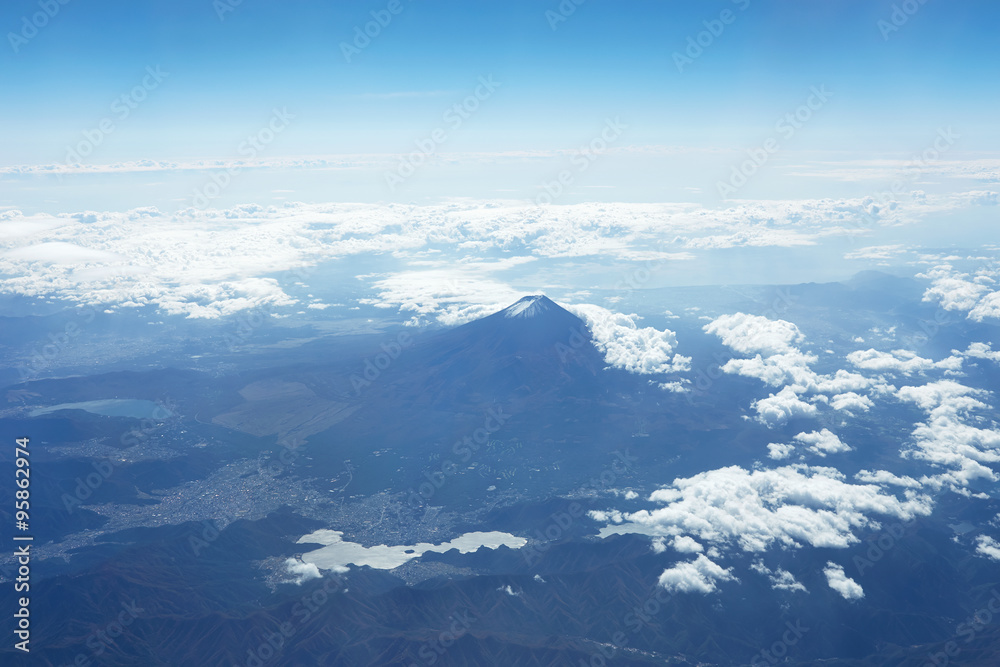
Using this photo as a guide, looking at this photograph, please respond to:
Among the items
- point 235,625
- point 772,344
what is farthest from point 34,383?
point 772,344

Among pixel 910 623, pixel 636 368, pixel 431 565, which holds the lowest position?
pixel 910 623

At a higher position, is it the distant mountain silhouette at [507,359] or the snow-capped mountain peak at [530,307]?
the snow-capped mountain peak at [530,307]

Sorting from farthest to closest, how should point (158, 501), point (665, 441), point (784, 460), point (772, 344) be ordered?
point (772, 344) → point (665, 441) → point (784, 460) → point (158, 501)

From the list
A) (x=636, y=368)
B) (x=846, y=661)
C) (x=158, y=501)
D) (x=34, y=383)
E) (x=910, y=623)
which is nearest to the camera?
(x=846, y=661)

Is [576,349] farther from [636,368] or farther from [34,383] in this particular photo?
[34,383]

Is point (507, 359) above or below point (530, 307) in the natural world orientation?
below

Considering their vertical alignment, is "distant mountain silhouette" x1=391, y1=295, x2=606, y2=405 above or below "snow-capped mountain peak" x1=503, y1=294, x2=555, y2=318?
below

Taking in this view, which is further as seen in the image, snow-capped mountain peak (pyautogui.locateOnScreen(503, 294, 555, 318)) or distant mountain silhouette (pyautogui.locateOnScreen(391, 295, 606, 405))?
snow-capped mountain peak (pyautogui.locateOnScreen(503, 294, 555, 318))

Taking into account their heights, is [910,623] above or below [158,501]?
below

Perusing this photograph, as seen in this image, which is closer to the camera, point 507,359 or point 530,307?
point 507,359

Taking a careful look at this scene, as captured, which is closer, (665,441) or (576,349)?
(665,441)

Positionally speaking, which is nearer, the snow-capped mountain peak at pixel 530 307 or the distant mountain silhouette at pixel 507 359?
the distant mountain silhouette at pixel 507 359
